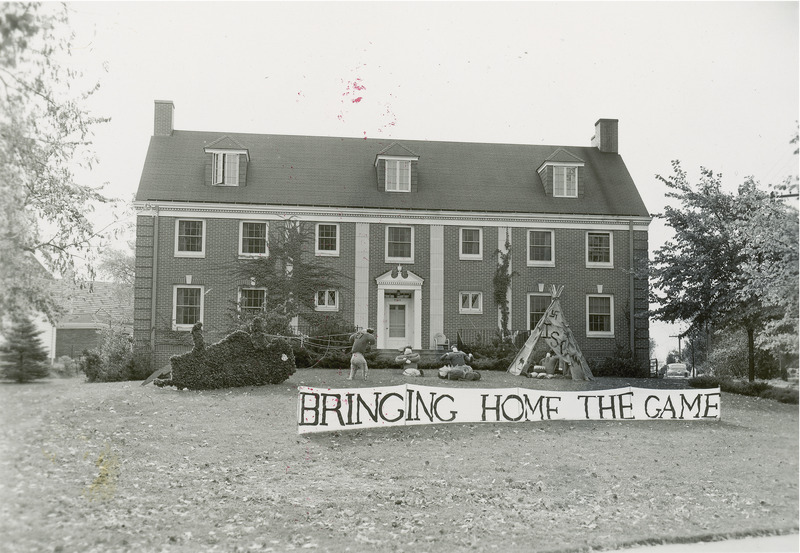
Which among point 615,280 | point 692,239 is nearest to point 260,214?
point 615,280

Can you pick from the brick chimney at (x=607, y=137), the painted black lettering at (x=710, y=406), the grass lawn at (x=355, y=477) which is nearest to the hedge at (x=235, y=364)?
the grass lawn at (x=355, y=477)

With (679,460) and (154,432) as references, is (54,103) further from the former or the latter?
(679,460)

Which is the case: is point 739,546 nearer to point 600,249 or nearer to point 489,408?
point 489,408

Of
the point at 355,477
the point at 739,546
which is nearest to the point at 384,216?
the point at 355,477

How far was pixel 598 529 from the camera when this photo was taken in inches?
252

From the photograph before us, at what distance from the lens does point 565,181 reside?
8742 mm

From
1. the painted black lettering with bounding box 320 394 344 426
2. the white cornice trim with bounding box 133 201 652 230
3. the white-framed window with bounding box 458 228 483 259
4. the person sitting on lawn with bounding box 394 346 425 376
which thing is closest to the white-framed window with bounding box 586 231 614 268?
the white cornice trim with bounding box 133 201 652 230

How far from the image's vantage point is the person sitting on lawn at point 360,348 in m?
7.67

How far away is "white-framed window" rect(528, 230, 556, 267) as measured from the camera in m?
8.62

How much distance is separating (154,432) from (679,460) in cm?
581

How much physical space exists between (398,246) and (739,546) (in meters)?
4.94

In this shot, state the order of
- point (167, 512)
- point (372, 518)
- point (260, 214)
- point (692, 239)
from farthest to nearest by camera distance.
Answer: point (692, 239)
point (260, 214)
point (372, 518)
point (167, 512)

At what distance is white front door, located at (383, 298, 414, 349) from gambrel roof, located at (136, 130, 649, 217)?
1254 millimetres

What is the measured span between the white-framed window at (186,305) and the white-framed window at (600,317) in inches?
193
